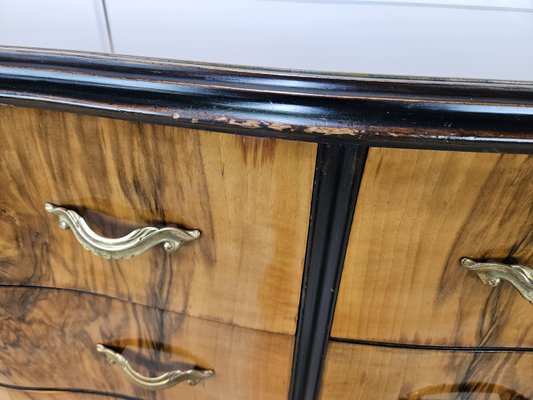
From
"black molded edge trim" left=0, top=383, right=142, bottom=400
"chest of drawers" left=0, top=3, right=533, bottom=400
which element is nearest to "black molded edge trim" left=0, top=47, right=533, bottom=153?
"chest of drawers" left=0, top=3, right=533, bottom=400

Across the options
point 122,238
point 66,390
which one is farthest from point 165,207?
point 66,390

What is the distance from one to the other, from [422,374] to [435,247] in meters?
0.15

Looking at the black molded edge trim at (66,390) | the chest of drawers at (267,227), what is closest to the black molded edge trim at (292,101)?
the chest of drawers at (267,227)

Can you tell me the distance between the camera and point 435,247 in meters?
0.32

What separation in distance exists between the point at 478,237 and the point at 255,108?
0.17 meters

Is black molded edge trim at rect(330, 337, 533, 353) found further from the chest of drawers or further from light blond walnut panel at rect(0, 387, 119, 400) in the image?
light blond walnut panel at rect(0, 387, 119, 400)

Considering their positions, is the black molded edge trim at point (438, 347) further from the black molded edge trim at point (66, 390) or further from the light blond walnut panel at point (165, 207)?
the black molded edge trim at point (66, 390)

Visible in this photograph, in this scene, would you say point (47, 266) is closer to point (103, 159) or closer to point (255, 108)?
point (103, 159)

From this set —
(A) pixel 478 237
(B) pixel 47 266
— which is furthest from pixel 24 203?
(A) pixel 478 237

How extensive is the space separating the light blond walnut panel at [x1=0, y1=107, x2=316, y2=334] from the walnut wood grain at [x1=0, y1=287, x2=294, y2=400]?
24 millimetres

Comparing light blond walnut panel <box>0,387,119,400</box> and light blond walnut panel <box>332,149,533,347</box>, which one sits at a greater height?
light blond walnut panel <box>332,149,533,347</box>

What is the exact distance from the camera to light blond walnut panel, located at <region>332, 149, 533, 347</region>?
0.28 m

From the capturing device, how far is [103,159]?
33 centimetres

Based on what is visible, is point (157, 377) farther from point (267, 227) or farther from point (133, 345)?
point (267, 227)
